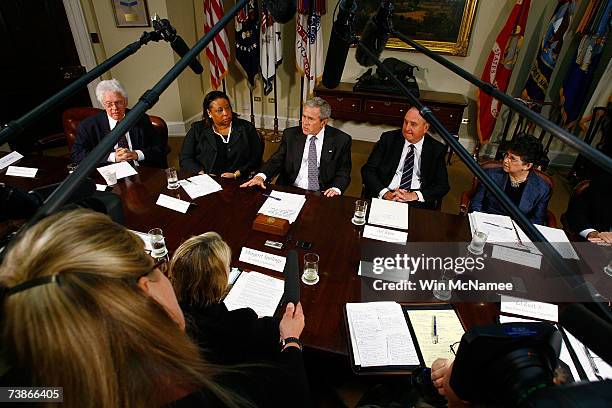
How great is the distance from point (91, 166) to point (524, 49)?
5339 millimetres

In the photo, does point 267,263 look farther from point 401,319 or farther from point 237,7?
point 237,7

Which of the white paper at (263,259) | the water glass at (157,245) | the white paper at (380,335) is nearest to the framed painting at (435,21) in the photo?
the white paper at (263,259)

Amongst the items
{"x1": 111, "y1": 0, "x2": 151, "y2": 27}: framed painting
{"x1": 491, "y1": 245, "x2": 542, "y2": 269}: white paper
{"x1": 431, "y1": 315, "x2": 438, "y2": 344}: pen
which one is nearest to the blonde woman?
{"x1": 431, "y1": 315, "x2": 438, "y2": 344}: pen

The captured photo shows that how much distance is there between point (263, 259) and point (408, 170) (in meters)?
1.68

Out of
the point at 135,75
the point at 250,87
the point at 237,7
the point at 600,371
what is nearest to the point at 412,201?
the point at 600,371

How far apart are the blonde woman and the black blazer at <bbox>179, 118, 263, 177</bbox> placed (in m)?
1.73

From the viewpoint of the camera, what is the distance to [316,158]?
2898 mm

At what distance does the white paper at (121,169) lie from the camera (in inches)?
95.1

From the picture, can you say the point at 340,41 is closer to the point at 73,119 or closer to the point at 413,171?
the point at 413,171

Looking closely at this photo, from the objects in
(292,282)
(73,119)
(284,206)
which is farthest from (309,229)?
(73,119)

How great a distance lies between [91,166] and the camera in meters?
0.47

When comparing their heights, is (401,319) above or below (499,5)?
below

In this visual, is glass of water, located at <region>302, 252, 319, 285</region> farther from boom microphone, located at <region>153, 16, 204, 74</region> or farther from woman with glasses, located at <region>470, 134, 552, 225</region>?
woman with glasses, located at <region>470, 134, 552, 225</region>

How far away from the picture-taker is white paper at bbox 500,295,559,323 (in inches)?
57.9
